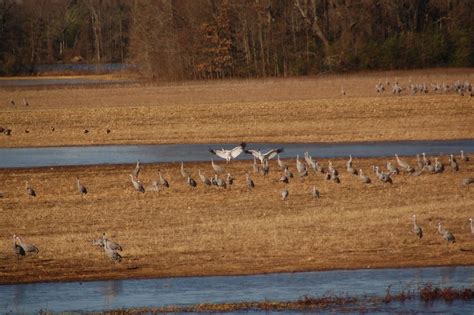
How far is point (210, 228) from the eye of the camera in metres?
19.8

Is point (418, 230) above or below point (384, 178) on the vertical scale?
below

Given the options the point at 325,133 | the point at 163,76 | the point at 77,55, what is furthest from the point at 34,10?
the point at 325,133

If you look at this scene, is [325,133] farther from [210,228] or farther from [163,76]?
[163,76]

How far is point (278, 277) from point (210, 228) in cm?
359

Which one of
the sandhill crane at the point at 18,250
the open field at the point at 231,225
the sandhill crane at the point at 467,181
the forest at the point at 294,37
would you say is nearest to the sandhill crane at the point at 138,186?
the open field at the point at 231,225

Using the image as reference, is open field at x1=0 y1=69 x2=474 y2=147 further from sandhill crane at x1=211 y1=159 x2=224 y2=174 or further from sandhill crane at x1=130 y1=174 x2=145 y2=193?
sandhill crane at x1=130 y1=174 x2=145 y2=193

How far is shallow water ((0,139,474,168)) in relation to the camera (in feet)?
98.6

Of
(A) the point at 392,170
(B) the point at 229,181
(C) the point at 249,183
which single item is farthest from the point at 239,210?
(A) the point at 392,170

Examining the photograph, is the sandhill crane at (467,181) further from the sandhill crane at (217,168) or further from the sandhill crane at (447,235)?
the sandhill crane at (217,168)

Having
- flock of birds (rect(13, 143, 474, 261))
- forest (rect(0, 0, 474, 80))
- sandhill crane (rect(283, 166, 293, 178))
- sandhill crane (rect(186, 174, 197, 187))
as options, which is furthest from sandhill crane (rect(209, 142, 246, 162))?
forest (rect(0, 0, 474, 80))

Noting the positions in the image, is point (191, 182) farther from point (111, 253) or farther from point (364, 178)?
point (111, 253)

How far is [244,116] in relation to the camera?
40.7 meters

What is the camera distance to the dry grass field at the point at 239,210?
1738cm

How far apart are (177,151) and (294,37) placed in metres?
42.2
